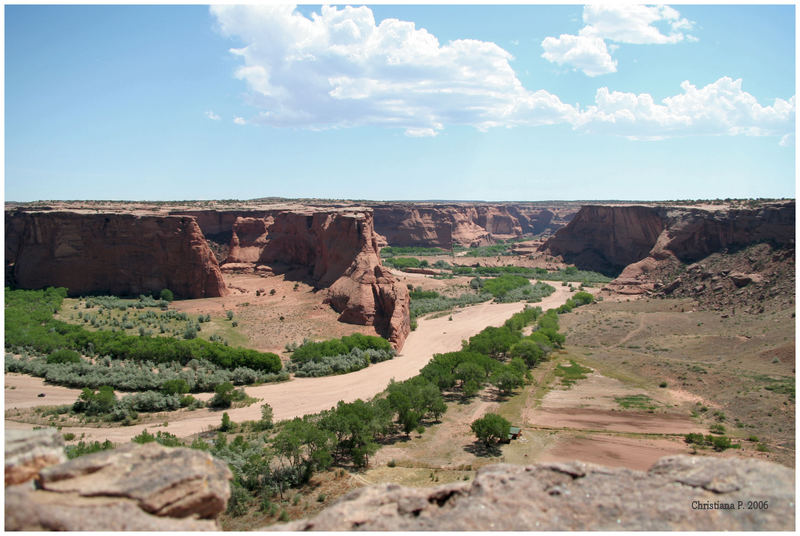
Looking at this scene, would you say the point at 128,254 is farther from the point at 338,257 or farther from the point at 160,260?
the point at 338,257

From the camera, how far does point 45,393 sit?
33531mm

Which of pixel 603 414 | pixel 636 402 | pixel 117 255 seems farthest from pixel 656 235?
pixel 117 255

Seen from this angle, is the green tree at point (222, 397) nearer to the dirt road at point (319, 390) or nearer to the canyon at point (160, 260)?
the dirt road at point (319, 390)

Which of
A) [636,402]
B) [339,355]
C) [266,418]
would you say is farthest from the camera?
[339,355]

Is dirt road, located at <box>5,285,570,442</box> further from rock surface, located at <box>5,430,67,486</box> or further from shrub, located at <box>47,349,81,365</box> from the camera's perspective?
rock surface, located at <box>5,430,67,486</box>

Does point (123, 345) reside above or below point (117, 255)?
below

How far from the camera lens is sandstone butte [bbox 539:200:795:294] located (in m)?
70.4

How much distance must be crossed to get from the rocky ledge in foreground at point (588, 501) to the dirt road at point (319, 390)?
2410 centimetres

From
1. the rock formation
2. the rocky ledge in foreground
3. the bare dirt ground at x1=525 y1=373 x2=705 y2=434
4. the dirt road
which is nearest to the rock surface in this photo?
the rock formation

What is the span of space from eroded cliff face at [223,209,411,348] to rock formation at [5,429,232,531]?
3977 centimetres

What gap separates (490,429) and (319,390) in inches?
581

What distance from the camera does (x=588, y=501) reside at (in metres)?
8.12

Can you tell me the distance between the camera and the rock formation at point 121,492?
6.66 m

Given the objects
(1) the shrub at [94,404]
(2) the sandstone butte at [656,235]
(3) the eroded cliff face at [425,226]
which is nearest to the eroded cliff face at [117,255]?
(1) the shrub at [94,404]
